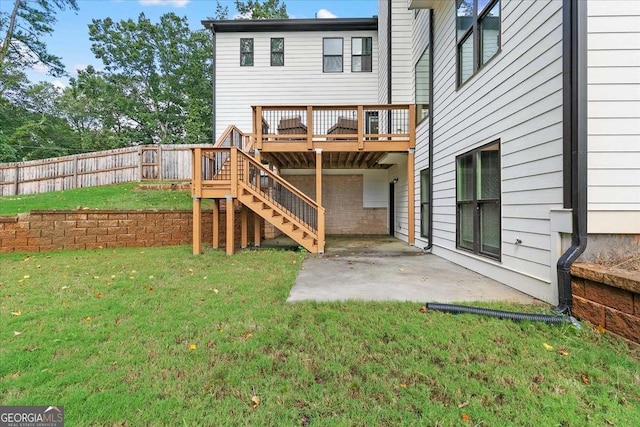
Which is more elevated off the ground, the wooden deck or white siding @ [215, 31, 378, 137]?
white siding @ [215, 31, 378, 137]

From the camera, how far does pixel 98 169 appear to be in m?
12.4

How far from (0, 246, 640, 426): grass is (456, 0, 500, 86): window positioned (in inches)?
149

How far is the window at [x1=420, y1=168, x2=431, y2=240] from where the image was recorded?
730 cm

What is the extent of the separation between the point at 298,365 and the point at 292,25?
477 inches

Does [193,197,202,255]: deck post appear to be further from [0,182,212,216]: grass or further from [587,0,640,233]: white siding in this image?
[587,0,640,233]: white siding

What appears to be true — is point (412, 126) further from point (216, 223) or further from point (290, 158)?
point (216, 223)

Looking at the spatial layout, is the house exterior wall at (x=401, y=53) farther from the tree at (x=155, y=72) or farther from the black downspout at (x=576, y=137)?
the tree at (x=155, y=72)

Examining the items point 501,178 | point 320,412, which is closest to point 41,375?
point 320,412

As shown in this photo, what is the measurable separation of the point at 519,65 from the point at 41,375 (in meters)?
5.45

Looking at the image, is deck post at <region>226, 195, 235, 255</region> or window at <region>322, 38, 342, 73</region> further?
window at <region>322, 38, 342, 73</region>

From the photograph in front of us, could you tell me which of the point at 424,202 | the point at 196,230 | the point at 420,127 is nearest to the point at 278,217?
the point at 196,230

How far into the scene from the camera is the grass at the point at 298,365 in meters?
1.66

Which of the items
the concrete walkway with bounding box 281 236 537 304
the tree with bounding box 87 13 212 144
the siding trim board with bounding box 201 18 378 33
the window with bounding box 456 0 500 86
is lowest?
the concrete walkway with bounding box 281 236 537 304

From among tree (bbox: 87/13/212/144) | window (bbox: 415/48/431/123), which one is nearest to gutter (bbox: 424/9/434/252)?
window (bbox: 415/48/431/123)
